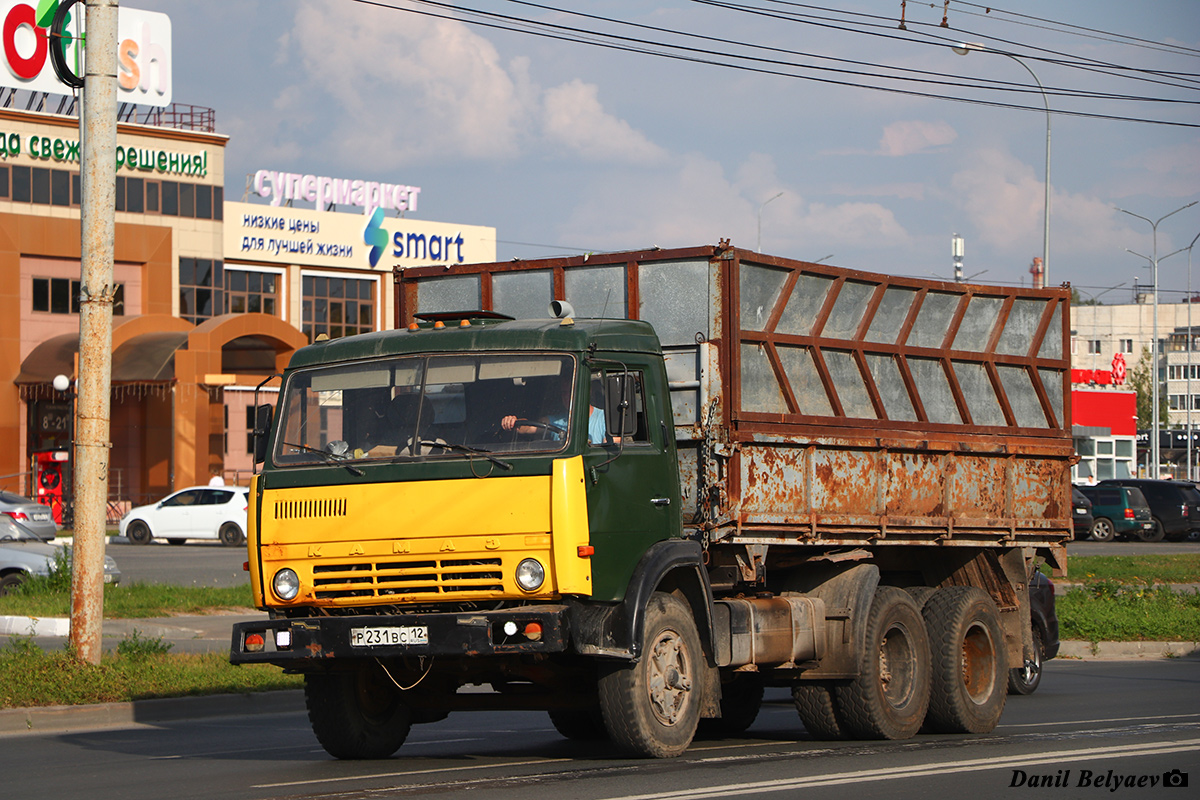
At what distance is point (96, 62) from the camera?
503 inches

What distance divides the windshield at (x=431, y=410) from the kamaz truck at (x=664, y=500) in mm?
16

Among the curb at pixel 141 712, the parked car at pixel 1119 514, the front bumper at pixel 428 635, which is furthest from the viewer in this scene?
the parked car at pixel 1119 514

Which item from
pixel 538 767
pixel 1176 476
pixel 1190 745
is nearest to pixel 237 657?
pixel 538 767

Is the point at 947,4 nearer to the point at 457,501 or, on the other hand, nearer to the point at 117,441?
the point at 457,501

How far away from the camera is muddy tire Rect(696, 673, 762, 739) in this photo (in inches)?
454

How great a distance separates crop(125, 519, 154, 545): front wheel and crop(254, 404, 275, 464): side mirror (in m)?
32.0

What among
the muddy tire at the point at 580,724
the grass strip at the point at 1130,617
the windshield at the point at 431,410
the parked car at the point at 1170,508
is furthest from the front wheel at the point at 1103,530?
the windshield at the point at 431,410

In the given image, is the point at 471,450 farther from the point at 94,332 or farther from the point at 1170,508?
the point at 1170,508

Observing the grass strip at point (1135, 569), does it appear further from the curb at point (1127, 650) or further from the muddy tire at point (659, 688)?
the muddy tire at point (659, 688)

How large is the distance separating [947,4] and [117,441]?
143ft

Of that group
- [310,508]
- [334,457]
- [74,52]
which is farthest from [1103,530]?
[310,508]

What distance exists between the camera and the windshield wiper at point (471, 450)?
834 cm

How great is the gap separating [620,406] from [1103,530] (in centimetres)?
3866

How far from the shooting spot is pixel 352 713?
31.5 ft
